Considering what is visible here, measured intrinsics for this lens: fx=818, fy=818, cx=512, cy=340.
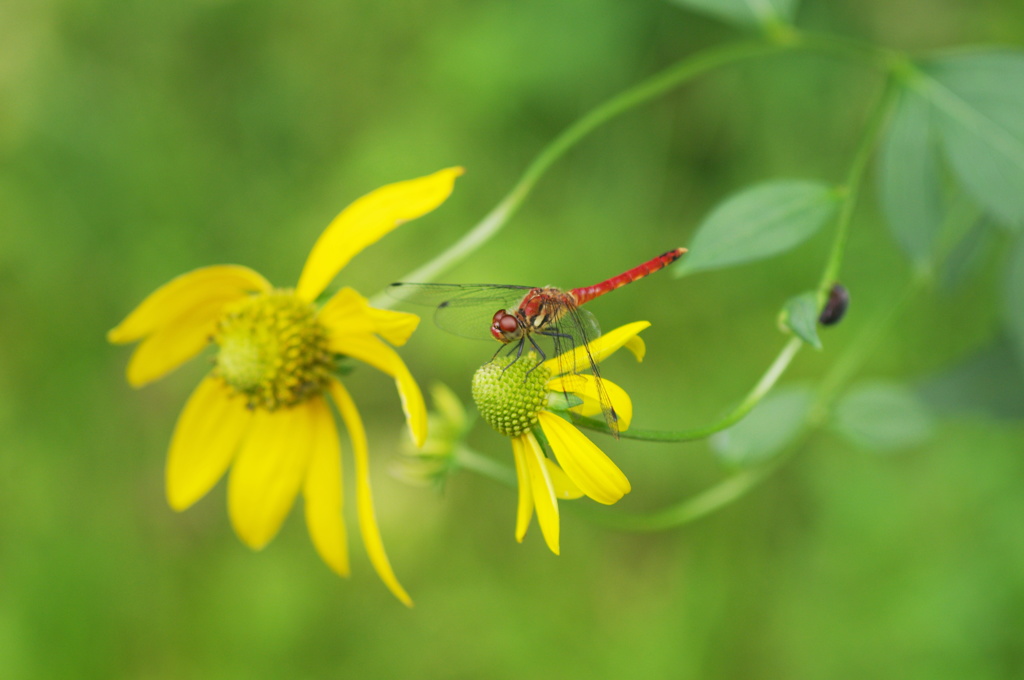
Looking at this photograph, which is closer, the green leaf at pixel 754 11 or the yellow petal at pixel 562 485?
the yellow petal at pixel 562 485

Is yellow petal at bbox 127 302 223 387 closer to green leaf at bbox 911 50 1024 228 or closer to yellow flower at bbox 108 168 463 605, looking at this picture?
yellow flower at bbox 108 168 463 605

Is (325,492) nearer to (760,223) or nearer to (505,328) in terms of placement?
(505,328)

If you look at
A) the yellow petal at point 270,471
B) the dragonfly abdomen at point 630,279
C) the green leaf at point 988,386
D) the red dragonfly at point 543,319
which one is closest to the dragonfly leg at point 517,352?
the red dragonfly at point 543,319

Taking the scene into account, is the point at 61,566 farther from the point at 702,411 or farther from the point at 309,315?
the point at 702,411

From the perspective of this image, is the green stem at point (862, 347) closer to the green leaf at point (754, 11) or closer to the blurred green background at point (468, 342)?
the green leaf at point (754, 11)

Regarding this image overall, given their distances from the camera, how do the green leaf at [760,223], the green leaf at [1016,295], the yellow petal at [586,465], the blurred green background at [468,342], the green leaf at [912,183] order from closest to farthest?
the yellow petal at [586,465] < the green leaf at [760,223] < the green leaf at [1016,295] < the green leaf at [912,183] < the blurred green background at [468,342]

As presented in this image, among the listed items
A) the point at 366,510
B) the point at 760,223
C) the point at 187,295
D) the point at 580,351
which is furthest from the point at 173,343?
the point at 760,223

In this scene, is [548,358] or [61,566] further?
[61,566]

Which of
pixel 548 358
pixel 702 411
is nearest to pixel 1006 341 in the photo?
pixel 548 358
